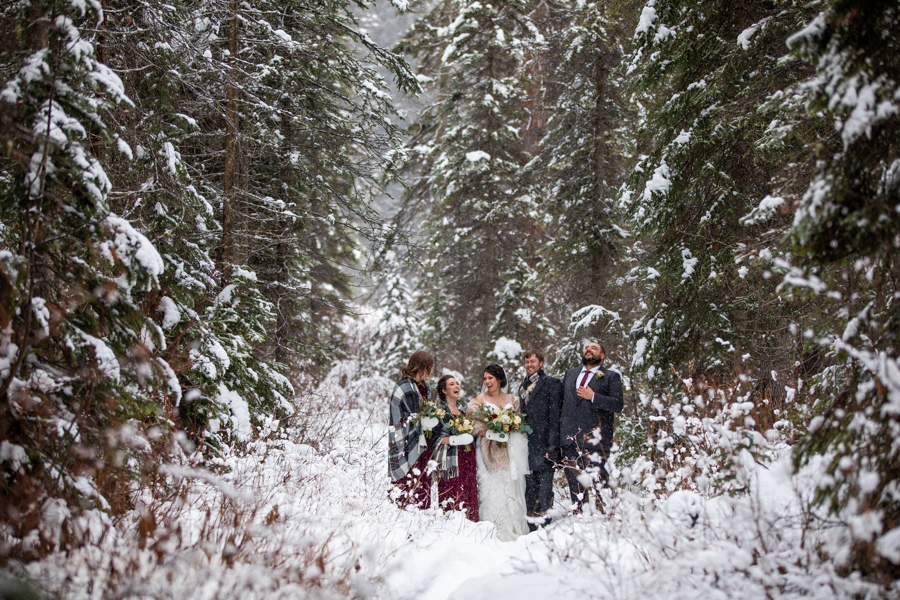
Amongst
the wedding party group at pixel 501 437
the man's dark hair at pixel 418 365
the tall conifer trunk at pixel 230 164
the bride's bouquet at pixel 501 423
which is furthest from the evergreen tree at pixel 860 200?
the tall conifer trunk at pixel 230 164

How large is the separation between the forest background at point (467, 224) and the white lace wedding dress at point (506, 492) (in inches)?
66.2

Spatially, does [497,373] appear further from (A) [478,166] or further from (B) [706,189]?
(A) [478,166]

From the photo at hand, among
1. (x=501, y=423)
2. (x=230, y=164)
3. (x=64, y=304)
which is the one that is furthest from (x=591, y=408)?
(x=230, y=164)

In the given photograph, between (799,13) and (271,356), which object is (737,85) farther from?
(271,356)

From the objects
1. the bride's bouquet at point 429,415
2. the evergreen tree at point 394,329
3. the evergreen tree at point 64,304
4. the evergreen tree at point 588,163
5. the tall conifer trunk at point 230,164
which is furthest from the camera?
the evergreen tree at point 394,329

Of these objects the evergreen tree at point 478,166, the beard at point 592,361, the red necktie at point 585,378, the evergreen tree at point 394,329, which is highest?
the evergreen tree at point 478,166

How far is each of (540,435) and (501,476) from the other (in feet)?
2.50

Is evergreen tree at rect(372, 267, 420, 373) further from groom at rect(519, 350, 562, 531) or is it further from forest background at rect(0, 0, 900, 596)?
groom at rect(519, 350, 562, 531)

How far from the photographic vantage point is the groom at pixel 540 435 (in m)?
6.68

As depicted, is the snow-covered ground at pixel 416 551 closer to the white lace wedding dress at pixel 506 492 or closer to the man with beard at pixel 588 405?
the white lace wedding dress at pixel 506 492

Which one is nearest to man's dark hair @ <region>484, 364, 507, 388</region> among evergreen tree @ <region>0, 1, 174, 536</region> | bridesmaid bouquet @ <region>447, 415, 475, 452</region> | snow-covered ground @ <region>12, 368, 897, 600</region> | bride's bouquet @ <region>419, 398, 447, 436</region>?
bridesmaid bouquet @ <region>447, 415, 475, 452</region>

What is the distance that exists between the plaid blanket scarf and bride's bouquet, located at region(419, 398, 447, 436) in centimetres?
8

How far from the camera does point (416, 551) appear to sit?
4078 mm

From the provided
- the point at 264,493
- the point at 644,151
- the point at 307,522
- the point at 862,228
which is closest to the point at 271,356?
the point at 264,493
